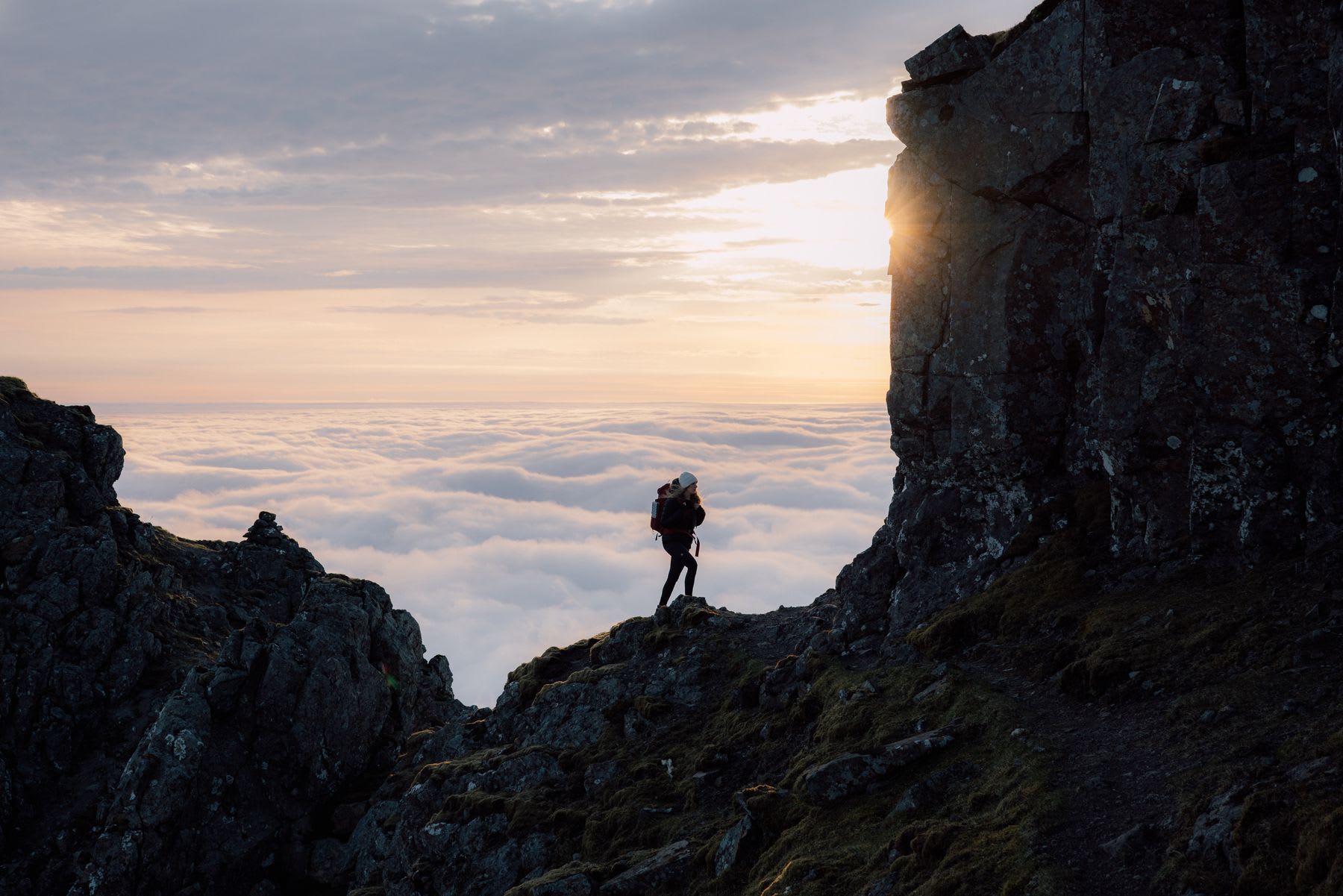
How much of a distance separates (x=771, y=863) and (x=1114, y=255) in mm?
17932

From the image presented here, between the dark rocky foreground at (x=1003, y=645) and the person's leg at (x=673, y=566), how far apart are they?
7.02 ft

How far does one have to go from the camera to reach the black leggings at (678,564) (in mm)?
38094

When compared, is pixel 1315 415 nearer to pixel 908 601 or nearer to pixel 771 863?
pixel 908 601

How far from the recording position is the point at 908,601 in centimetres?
2905

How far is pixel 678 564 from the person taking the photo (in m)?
38.7

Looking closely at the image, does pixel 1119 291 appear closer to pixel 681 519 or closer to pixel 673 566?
pixel 681 519

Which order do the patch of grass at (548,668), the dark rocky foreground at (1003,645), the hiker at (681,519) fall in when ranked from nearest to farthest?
1. the dark rocky foreground at (1003,645)
2. the hiker at (681,519)
3. the patch of grass at (548,668)

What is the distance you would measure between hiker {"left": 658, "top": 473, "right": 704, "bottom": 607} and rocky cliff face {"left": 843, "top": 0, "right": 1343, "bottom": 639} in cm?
868

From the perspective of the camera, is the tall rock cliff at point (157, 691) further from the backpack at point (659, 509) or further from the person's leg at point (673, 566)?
the backpack at point (659, 509)

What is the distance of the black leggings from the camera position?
38.1m

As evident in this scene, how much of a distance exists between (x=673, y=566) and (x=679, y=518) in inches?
111

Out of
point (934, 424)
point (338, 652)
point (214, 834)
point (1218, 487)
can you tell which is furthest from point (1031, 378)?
point (214, 834)

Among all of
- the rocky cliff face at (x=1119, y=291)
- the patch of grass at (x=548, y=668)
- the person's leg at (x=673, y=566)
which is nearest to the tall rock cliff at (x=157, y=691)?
the patch of grass at (x=548, y=668)

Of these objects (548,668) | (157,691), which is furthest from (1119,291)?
(157,691)
